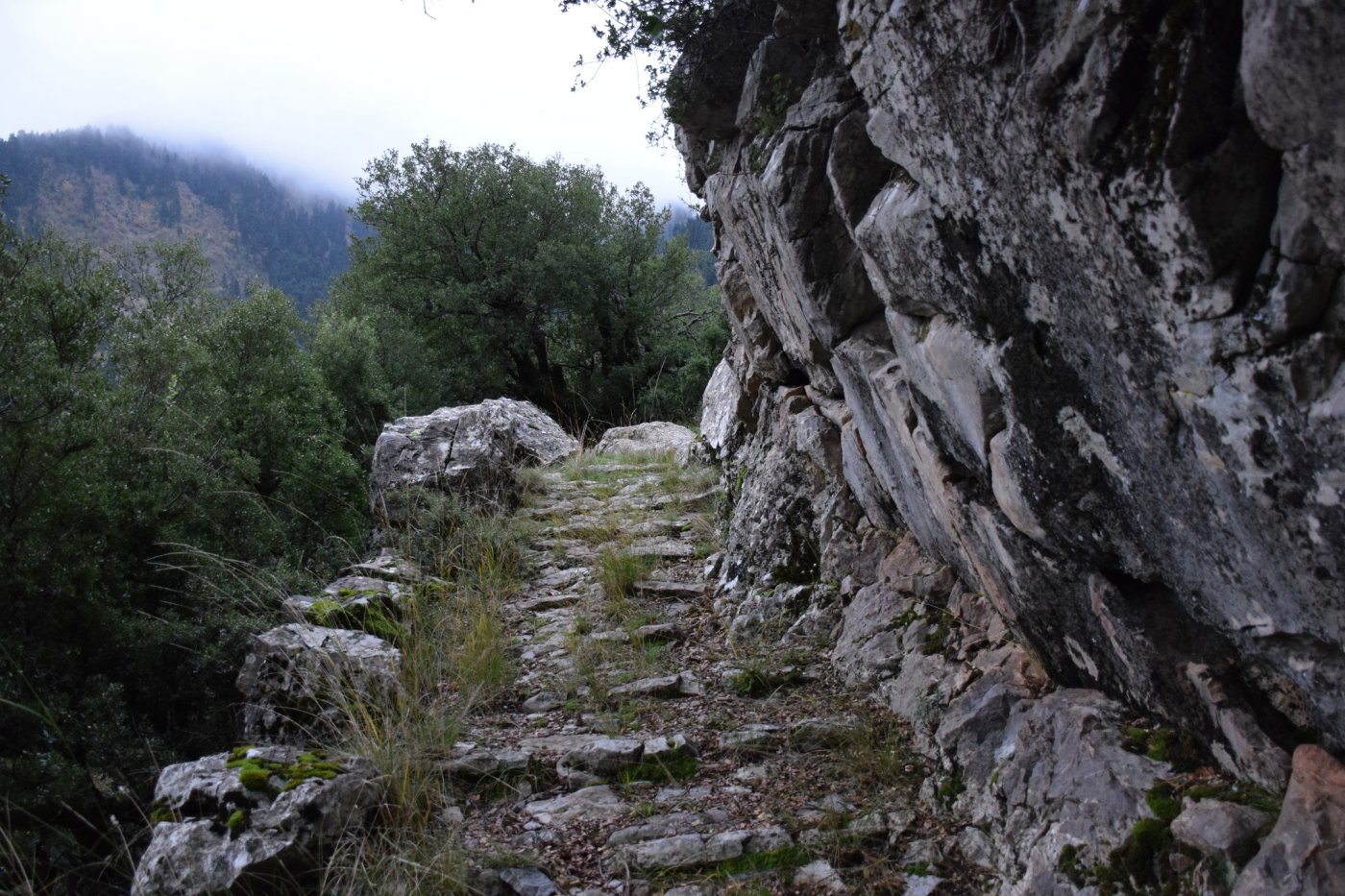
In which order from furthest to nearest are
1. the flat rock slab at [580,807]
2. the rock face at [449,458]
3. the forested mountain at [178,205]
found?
the forested mountain at [178,205] < the rock face at [449,458] < the flat rock slab at [580,807]

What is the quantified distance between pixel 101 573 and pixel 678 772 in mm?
5223

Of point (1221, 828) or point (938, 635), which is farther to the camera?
point (938, 635)

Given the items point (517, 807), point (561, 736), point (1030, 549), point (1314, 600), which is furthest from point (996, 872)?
point (561, 736)

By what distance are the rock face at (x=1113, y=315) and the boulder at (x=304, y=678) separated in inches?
129

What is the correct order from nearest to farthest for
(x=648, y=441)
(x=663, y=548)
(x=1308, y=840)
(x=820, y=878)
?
(x=1308, y=840), (x=820, y=878), (x=663, y=548), (x=648, y=441)

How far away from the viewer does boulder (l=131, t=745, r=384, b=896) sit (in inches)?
128

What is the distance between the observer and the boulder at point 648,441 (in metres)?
12.0

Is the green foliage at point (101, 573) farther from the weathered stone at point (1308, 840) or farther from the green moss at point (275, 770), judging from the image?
the weathered stone at point (1308, 840)

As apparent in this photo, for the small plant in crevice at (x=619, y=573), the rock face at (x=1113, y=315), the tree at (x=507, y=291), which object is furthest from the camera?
the tree at (x=507, y=291)

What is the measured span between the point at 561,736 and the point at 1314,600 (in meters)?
3.65

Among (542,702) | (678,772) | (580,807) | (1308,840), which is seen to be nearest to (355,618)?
(542,702)

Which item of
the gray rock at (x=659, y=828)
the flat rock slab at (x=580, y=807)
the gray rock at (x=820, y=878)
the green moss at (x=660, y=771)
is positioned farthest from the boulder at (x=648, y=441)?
the gray rock at (x=820, y=878)

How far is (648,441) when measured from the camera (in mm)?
13250

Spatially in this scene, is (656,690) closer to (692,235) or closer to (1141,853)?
(1141,853)
